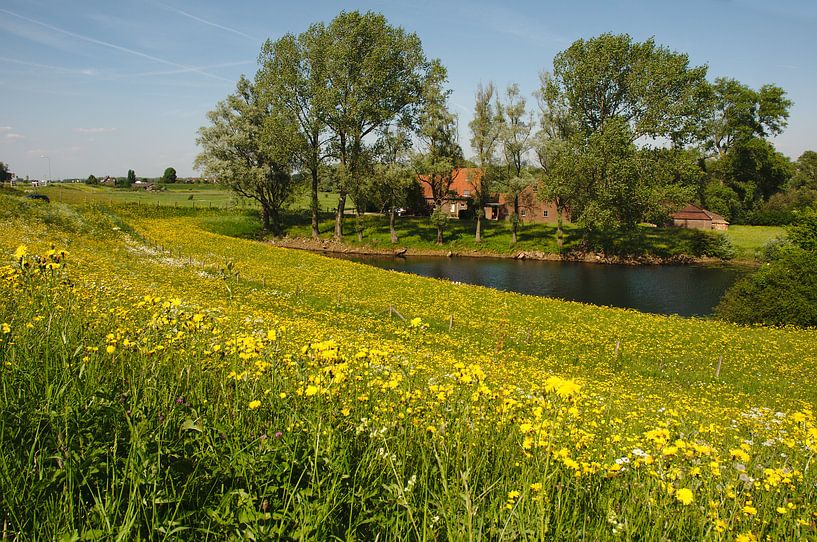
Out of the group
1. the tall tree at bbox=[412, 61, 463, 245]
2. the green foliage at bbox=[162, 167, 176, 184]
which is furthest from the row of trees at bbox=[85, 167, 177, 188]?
the tall tree at bbox=[412, 61, 463, 245]

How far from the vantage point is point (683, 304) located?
3691 cm

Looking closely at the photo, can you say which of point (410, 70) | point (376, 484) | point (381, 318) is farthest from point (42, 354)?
point (410, 70)

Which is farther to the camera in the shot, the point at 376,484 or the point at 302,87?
the point at 302,87

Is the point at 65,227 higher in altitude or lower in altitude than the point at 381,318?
higher

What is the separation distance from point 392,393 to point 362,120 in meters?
56.9

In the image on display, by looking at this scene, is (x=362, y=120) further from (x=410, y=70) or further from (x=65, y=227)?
(x=65, y=227)

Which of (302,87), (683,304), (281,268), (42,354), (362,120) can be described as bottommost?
(683,304)

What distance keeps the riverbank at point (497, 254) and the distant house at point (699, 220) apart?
801 inches

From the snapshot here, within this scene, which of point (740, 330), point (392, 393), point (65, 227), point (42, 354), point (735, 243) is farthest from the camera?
point (735, 243)

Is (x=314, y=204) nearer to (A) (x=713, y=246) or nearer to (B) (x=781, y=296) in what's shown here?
(B) (x=781, y=296)

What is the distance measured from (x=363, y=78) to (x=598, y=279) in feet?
116

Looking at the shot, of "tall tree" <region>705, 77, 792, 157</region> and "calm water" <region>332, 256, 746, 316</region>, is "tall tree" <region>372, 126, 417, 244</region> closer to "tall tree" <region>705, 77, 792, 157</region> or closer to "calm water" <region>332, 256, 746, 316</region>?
"calm water" <region>332, 256, 746, 316</region>

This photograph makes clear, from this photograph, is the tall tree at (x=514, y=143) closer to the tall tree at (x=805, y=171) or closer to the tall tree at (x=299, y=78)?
the tall tree at (x=299, y=78)

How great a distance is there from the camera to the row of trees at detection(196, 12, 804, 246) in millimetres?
54969
